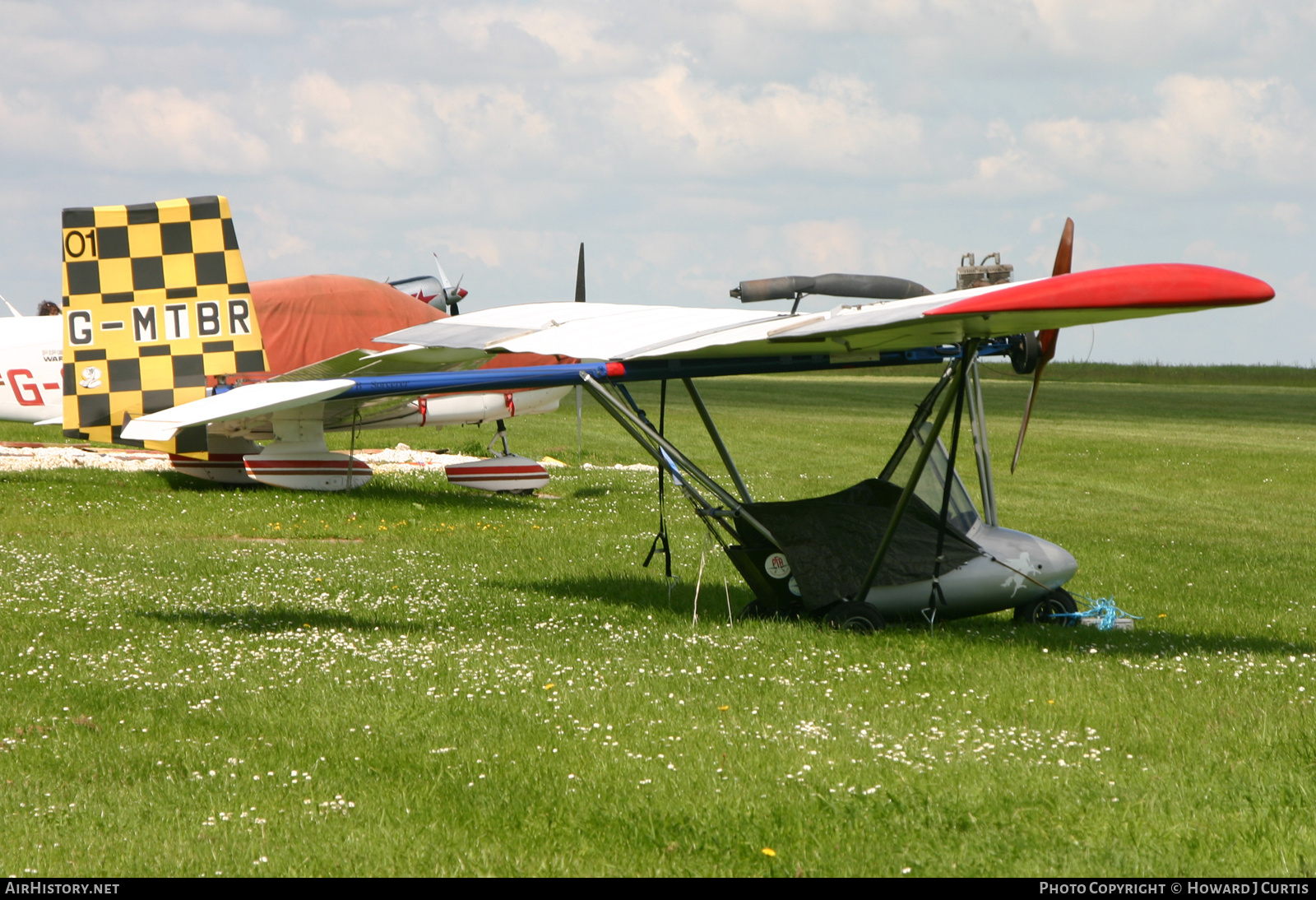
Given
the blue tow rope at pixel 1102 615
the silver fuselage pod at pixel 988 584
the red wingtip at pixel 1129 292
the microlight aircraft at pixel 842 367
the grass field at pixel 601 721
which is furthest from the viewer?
the blue tow rope at pixel 1102 615

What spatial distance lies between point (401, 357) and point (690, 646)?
223 inches

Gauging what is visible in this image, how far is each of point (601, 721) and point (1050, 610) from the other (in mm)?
4200

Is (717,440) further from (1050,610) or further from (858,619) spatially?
(1050,610)

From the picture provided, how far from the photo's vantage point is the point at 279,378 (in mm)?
15492

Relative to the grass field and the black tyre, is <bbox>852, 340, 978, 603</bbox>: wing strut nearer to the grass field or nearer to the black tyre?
the grass field

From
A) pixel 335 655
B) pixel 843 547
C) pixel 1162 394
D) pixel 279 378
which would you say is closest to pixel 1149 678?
pixel 843 547

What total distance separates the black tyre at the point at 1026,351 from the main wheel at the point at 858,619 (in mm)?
2149

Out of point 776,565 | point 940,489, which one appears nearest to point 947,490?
point 940,489

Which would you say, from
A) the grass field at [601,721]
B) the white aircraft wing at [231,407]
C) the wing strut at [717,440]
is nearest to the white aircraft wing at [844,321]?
the wing strut at [717,440]

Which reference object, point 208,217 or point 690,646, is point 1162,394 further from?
point 690,646

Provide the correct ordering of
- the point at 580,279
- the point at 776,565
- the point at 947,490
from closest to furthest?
the point at 947,490 → the point at 776,565 → the point at 580,279

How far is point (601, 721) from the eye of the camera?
6125mm

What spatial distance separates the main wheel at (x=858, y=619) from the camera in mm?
8188

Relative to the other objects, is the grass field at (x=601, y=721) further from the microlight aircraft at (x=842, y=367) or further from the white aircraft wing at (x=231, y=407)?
the white aircraft wing at (x=231, y=407)
